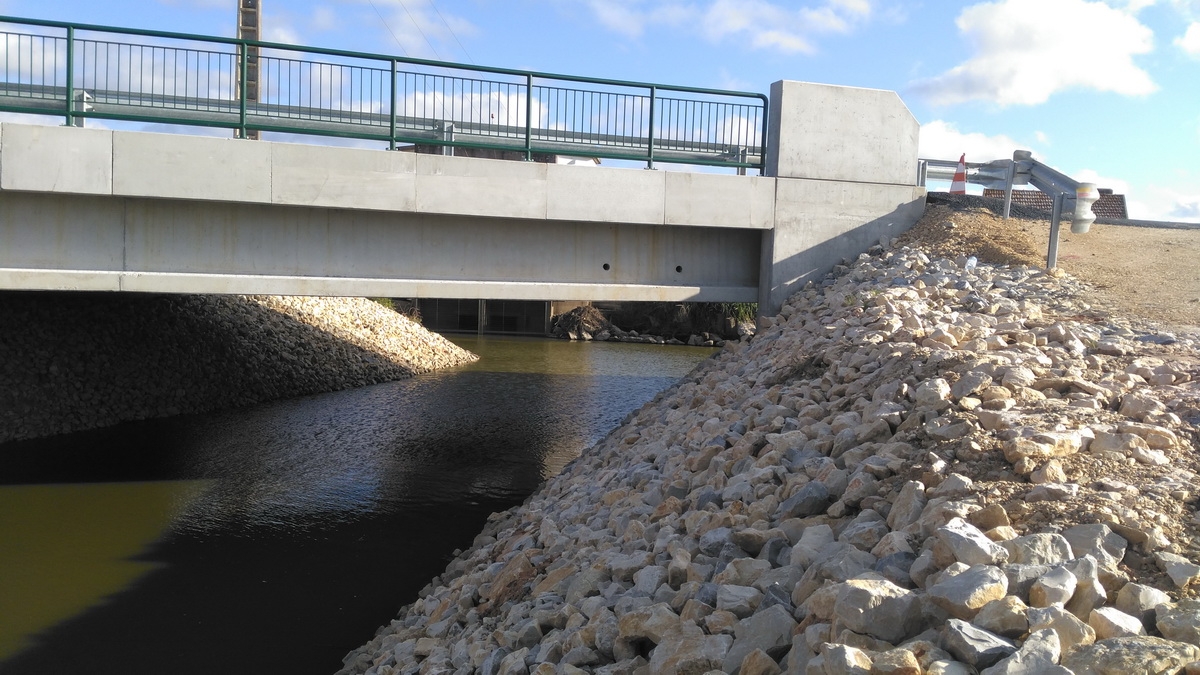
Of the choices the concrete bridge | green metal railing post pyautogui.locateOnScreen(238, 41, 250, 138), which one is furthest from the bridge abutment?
green metal railing post pyautogui.locateOnScreen(238, 41, 250, 138)

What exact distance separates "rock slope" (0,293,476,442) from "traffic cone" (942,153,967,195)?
1455 centimetres

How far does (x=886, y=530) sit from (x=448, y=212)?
A: 25.7ft

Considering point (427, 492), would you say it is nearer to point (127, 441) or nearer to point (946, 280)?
point (127, 441)

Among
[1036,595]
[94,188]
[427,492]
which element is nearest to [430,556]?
[427,492]

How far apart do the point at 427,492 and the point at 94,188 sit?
19.2ft

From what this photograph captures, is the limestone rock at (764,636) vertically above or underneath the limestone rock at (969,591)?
underneath

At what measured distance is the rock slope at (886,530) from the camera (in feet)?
11.9

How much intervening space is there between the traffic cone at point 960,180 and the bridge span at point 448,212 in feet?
3.72

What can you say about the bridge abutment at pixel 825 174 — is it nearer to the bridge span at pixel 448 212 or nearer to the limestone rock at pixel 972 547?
the bridge span at pixel 448 212

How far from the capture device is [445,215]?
1159 cm

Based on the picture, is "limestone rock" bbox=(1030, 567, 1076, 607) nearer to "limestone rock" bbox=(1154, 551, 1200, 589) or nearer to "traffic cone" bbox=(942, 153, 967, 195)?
"limestone rock" bbox=(1154, 551, 1200, 589)

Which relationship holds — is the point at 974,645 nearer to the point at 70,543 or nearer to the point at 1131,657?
the point at 1131,657

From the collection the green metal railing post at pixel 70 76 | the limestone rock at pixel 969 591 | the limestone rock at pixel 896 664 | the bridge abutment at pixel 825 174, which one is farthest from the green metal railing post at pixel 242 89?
the limestone rock at pixel 896 664

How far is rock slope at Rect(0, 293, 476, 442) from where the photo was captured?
15.8 meters
